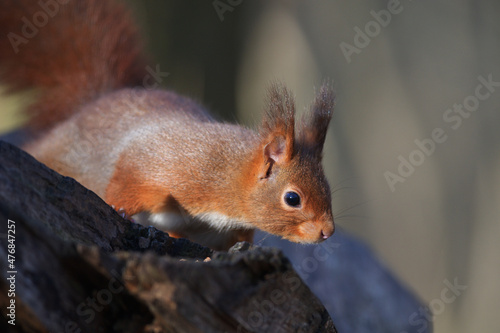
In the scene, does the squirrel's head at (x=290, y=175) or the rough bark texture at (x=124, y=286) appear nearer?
the rough bark texture at (x=124, y=286)

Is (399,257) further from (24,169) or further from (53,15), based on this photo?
(24,169)

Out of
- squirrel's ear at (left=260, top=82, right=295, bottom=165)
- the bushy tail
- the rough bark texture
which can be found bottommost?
the bushy tail

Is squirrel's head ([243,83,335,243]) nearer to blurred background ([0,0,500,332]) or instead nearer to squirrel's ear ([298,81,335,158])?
squirrel's ear ([298,81,335,158])

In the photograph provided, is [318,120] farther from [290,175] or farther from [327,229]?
[327,229]

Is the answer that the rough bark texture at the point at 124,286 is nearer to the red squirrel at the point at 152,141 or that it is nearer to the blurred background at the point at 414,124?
the red squirrel at the point at 152,141

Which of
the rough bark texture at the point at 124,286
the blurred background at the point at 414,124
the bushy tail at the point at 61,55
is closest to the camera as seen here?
the rough bark texture at the point at 124,286

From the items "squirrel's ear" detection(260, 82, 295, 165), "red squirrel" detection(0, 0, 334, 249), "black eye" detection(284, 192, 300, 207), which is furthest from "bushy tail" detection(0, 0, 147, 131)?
"black eye" detection(284, 192, 300, 207)

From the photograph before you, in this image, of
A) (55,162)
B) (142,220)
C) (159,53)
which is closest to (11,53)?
(55,162)

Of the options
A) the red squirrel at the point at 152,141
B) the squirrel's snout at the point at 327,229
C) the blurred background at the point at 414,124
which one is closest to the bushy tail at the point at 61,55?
the red squirrel at the point at 152,141
